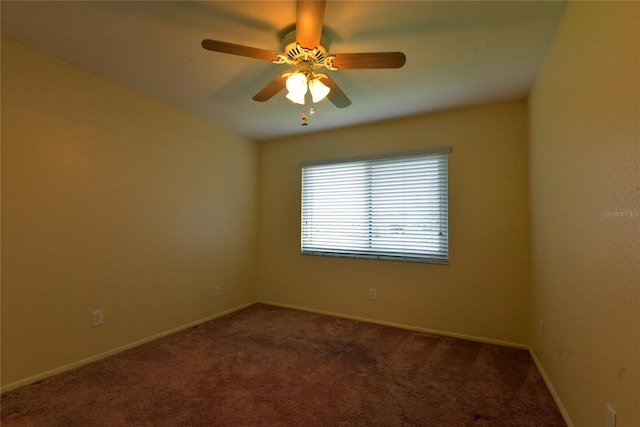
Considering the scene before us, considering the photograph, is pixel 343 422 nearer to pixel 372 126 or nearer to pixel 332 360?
pixel 332 360

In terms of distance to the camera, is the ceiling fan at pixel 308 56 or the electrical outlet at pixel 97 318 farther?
the electrical outlet at pixel 97 318

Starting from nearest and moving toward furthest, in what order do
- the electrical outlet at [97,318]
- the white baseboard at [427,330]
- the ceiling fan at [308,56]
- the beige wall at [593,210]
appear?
the beige wall at [593,210], the ceiling fan at [308,56], the electrical outlet at [97,318], the white baseboard at [427,330]

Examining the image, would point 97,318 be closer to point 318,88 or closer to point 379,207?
point 318,88

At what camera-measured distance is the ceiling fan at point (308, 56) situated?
4.76 feet

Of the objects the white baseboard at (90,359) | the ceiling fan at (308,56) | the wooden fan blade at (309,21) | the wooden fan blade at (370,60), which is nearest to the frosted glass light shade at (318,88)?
the ceiling fan at (308,56)

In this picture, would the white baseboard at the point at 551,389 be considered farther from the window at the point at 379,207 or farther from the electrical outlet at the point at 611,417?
the window at the point at 379,207

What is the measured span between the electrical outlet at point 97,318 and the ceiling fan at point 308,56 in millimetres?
2297

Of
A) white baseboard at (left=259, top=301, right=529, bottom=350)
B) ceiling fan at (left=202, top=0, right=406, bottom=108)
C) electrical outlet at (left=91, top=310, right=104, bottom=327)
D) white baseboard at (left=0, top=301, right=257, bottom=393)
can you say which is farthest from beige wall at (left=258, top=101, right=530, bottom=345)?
electrical outlet at (left=91, top=310, right=104, bottom=327)

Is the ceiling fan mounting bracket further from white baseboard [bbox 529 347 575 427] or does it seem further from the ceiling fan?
white baseboard [bbox 529 347 575 427]

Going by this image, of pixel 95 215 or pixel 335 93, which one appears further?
pixel 95 215

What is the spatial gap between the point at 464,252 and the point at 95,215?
3.43 metres

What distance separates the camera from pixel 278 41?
1.94 metres

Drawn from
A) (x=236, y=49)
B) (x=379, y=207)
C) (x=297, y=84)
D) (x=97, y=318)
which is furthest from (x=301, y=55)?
(x=97, y=318)

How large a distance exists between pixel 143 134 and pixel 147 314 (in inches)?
68.7
